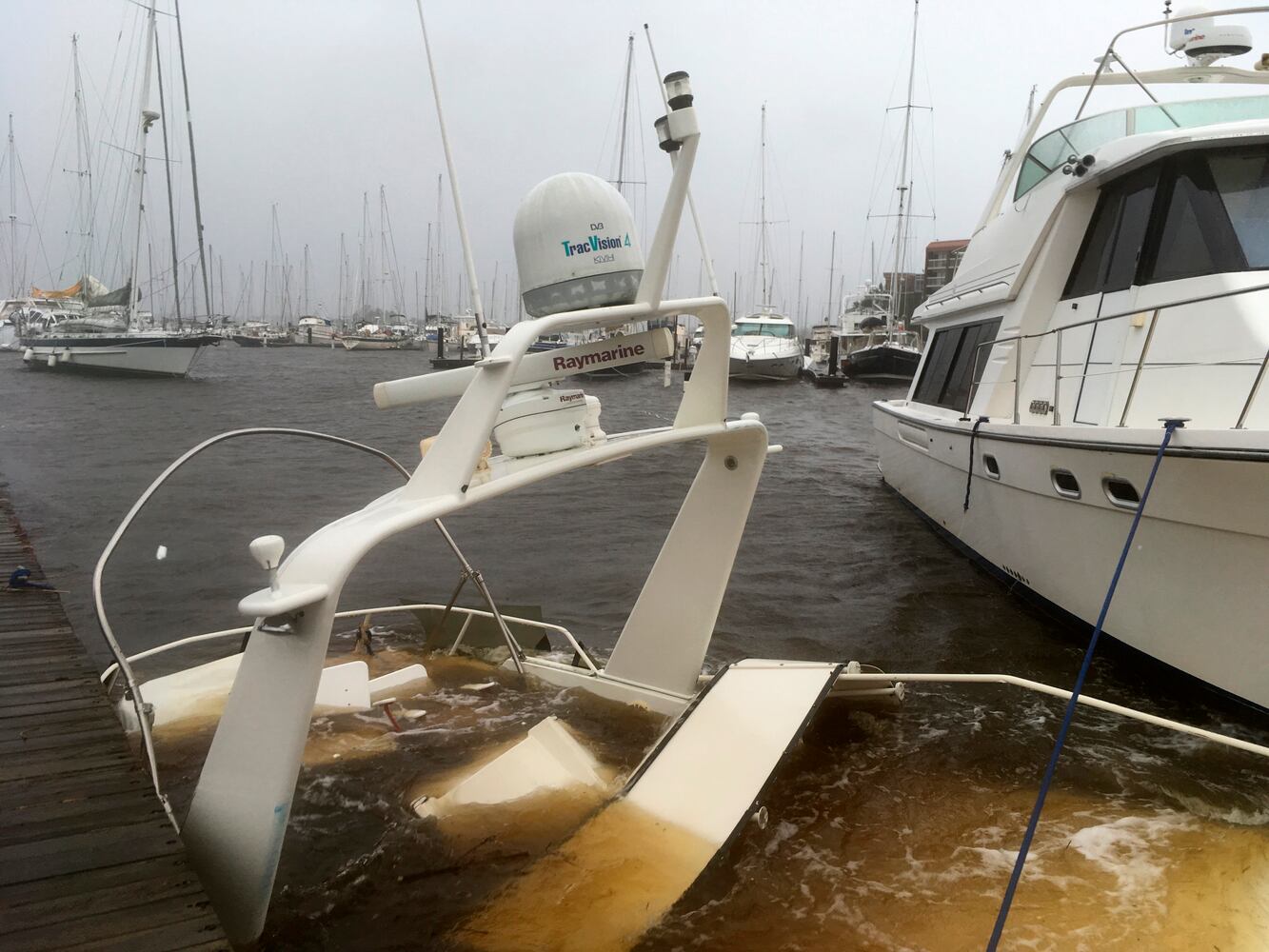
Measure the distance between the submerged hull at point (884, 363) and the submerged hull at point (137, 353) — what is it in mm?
30349

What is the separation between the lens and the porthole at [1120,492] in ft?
19.9

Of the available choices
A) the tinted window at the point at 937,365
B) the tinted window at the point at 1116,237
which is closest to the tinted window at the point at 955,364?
the tinted window at the point at 937,365

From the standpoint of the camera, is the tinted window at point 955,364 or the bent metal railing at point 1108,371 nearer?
the bent metal railing at point 1108,371

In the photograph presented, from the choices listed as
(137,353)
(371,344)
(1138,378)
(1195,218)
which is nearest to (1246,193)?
(1195,218)

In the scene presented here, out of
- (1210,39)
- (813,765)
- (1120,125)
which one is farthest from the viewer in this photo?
(1210,39)

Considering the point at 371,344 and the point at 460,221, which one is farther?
the point at 371,344

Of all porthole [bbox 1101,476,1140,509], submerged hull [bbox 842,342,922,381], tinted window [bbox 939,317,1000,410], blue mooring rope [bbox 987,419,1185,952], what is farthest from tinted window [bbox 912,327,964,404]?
submerged hull [bbox 842,342,922,381]

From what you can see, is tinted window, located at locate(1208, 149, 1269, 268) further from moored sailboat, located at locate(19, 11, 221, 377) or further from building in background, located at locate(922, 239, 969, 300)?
building in background, located at locate(922, 239, 969, 300)

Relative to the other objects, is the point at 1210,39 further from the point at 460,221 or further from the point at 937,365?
the point at 460,221

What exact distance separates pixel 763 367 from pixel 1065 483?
35579mm

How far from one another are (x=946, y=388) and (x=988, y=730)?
6.45 m

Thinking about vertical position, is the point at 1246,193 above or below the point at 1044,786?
above

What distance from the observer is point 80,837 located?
10.4 feet

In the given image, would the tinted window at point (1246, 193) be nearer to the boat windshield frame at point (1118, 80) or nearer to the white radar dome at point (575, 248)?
the boat windshield frame at point (1118, 80)
